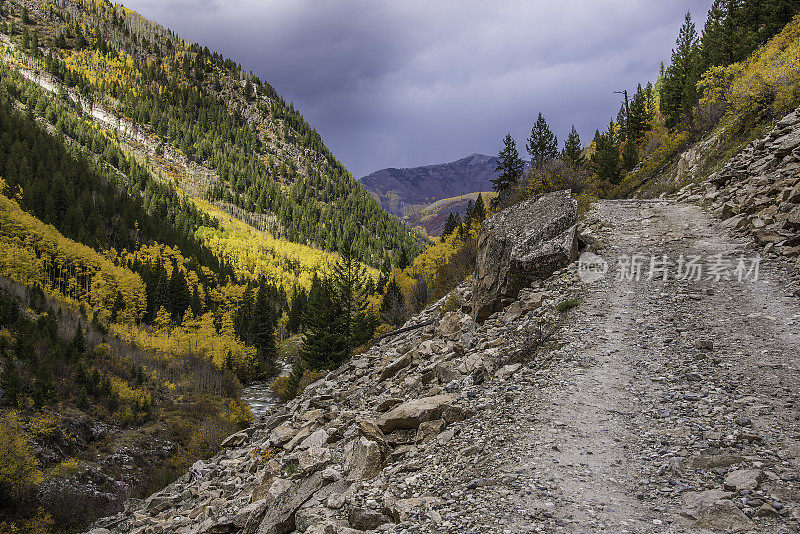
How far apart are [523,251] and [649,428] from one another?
9016 mm

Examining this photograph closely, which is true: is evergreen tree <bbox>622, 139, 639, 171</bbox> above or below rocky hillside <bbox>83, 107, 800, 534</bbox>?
above

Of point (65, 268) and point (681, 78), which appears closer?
point (681, 78)

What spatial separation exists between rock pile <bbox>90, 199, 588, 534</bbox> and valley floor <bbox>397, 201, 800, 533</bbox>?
72 centimetres

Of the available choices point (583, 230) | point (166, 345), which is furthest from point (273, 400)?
point (583, 230)

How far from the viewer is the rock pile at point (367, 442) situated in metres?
7.95

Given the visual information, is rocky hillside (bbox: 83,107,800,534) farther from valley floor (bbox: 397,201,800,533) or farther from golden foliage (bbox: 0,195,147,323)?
golden foliage (bbox: 0,195,147,323)

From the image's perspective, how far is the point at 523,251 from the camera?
15562 millimetres

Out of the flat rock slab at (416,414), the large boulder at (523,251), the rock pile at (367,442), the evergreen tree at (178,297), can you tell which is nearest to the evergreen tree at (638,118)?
the large boulder at (523,251)

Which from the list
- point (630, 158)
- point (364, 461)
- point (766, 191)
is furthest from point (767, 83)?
point (364, 461)

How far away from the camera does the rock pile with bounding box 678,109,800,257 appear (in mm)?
13109

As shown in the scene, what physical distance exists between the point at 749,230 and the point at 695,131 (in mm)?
21716

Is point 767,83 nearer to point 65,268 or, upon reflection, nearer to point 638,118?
point 638,118

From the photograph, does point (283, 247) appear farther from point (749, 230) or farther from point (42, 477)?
point (749, 230)

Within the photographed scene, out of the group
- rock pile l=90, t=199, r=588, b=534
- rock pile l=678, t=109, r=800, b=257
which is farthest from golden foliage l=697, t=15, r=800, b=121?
rock pile l=90, t=199, r=588, b=534
